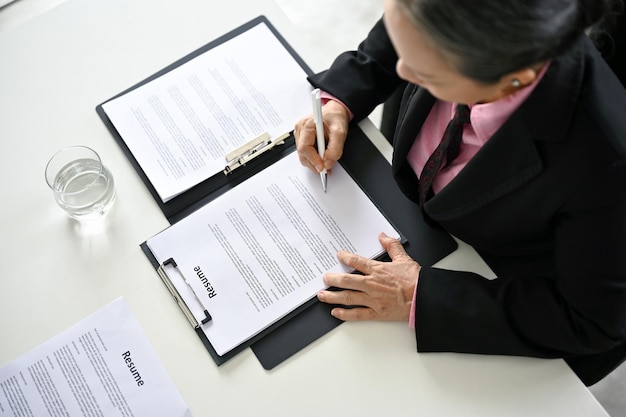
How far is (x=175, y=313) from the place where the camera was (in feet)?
3.47

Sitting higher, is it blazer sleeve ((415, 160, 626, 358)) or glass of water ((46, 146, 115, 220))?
glass of water ((46, 146, 115, 220))

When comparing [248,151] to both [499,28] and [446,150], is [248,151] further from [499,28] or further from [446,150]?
[499,28]

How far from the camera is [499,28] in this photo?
0.73 metres

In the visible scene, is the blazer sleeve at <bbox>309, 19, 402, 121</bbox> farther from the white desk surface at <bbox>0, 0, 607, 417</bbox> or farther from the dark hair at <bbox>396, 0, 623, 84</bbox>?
the dark hair at <bbox>396, 0, 623, 84</bbox>

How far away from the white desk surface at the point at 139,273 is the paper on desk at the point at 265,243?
0.17 ft

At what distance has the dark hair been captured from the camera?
2.39ft

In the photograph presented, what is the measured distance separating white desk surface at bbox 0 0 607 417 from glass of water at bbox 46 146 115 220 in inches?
1.5

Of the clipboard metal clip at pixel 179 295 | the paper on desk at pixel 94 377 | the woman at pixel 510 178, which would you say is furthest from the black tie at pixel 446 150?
the paper on desk at pixel 94 377

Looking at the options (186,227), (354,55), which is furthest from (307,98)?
(186,227)

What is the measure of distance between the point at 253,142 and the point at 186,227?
0.68 ft

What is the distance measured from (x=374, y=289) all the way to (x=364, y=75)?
443 mm

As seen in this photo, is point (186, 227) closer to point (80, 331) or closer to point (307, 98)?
point (80, 331)

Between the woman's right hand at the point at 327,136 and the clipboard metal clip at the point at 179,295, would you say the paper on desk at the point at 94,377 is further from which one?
the woman's right hand at the point at 327,136

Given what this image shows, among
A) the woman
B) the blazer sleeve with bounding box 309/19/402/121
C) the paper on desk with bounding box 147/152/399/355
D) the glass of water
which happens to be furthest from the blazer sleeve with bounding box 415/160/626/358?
the glass of water
